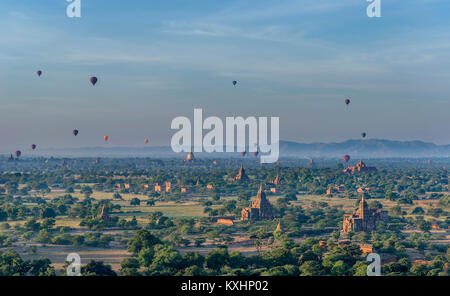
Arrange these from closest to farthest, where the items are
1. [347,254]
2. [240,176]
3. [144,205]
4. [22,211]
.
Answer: [347,254]
[22,211]
[144,205]
[240,176]

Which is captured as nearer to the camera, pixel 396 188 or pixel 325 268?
pixel 325 268

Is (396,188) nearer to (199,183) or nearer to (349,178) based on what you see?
(349,178)

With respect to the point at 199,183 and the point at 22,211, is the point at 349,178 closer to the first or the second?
the point at 199,183
